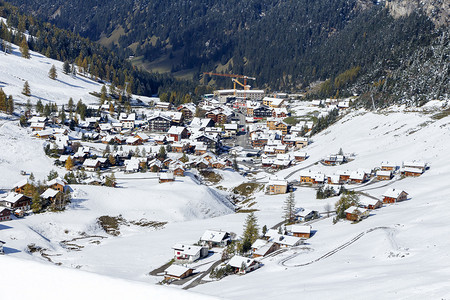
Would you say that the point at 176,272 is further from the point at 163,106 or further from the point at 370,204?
the point at 163,106

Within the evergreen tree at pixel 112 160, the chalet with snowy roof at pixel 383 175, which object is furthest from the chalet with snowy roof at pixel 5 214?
the chalet with snowy roof at pixel 383 175

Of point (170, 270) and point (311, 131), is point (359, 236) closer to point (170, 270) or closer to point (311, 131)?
point (170, 270)

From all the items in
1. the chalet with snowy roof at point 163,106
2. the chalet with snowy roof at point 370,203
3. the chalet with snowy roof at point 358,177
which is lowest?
the chalet with snowy roof at point 163,106

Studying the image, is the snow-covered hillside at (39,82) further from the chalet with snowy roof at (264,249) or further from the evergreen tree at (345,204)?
the chalet with snowy roof at (264,249)

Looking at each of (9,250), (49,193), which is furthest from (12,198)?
(9,250)

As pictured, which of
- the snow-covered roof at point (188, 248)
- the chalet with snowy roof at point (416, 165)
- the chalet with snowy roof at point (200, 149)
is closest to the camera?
the snow-covered roof at point (188, 248)

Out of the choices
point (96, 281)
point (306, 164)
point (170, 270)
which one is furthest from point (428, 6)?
point (96, 281)

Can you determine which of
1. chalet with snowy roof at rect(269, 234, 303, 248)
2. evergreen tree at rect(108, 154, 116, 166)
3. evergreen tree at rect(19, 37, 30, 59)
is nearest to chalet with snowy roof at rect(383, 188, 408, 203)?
chalet with snowy roof at rect(269, 234, 303, 248)
